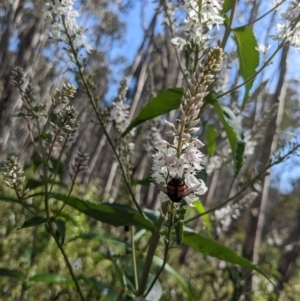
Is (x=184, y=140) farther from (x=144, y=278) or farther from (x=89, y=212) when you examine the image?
(x=144, y=278)

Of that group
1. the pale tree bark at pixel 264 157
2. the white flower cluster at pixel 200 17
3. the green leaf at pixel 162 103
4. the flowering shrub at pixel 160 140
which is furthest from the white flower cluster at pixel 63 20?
the pale tree bark at pixel 264 157

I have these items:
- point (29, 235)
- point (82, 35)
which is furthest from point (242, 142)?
point (29, 235)

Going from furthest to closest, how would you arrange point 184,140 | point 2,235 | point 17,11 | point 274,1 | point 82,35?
point 17,11 < point 2,235 < point 274,1 < point 82,35 < point 184,140

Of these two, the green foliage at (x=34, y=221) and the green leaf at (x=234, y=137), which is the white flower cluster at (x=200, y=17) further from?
the green foliage at (x=34, y=221)

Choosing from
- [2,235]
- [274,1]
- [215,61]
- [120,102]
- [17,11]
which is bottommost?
[2,235]

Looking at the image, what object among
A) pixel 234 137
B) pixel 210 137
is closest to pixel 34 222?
pixel 234 137
